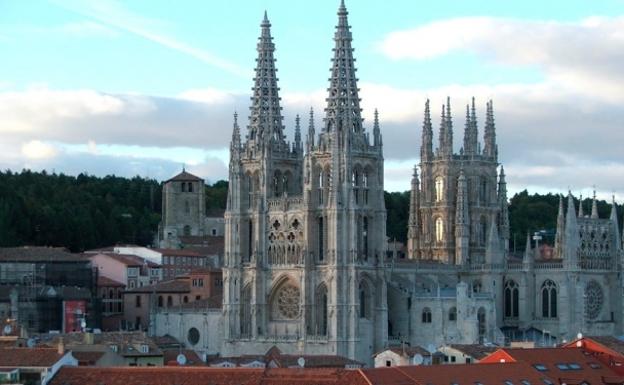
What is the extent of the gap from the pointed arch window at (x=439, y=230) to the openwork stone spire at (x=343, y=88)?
13.5m

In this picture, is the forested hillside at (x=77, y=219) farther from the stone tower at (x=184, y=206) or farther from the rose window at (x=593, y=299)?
the rose window at (x=593, y=299)

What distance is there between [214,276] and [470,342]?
87.9 ft

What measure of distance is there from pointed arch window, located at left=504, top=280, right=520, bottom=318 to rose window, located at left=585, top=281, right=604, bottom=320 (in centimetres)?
524

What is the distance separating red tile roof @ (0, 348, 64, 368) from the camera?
9894 centimetres

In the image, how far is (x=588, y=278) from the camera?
466 feet

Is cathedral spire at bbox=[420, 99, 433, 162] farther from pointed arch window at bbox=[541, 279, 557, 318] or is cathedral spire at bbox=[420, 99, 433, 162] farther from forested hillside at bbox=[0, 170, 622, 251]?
forested hillside at bbox=[0, 170, 622, 251]

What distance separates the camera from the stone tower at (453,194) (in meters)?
148

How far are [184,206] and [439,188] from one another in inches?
1795

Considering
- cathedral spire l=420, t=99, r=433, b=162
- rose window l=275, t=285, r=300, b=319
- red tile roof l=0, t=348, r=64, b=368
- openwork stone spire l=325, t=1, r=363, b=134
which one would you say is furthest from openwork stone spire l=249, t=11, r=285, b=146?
red tile roof l=0, t=348, r=64, b=368

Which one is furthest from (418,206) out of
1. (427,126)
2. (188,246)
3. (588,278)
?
(188,246)

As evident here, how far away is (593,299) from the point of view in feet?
469

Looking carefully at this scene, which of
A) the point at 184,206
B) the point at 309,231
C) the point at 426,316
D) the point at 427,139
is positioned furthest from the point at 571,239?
the point at 184,206

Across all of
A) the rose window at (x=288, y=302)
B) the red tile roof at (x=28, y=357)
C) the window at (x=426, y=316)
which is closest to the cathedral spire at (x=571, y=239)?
the window at (x=426, y=316)

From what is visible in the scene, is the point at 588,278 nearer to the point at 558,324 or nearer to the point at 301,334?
the point at 558,324
